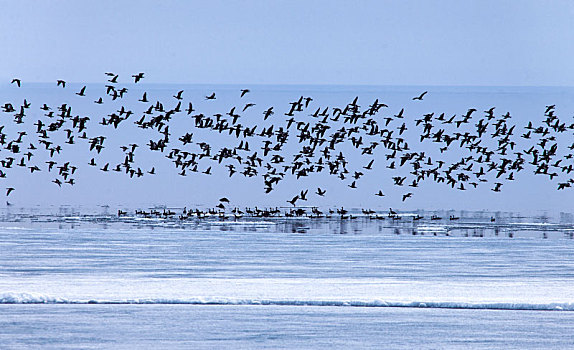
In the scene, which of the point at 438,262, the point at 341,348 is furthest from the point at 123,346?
the point at 438,262

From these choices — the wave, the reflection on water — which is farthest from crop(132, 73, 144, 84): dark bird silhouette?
the wave

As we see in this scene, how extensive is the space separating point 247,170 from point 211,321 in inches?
1299

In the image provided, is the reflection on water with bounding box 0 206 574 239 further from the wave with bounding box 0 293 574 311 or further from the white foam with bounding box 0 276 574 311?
the wave with bounding box 0 293 574 311

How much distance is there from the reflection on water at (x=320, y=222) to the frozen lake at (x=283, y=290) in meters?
3.62

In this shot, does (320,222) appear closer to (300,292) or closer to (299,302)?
(300,292)

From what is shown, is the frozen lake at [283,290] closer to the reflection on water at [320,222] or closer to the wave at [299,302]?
the wave at [299,302]

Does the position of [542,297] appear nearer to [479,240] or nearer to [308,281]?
[308,281]

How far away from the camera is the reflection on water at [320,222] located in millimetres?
35969

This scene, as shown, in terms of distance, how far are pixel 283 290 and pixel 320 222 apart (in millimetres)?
26396

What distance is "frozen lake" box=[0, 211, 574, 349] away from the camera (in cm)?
1182

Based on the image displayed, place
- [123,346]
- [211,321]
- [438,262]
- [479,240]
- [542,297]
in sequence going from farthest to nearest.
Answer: [479,240] → [438,262] → [542,297] → [211,321] → [123,346]

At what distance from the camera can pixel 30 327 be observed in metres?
12.2

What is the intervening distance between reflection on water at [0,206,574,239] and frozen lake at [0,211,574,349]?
143 inches

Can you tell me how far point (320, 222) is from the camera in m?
42.7
